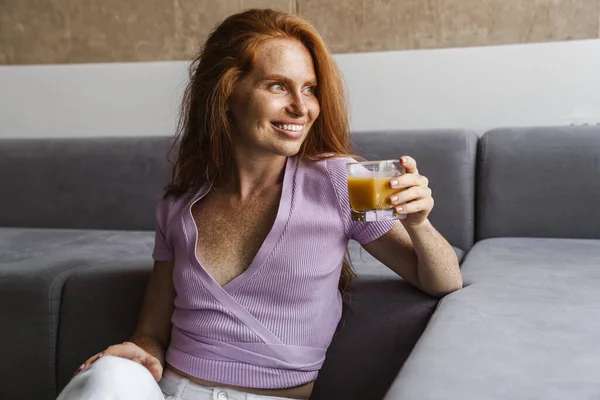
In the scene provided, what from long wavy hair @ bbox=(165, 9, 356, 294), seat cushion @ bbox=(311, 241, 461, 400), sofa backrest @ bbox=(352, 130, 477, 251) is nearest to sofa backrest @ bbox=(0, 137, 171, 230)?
sofa backrest @ bbox=(352, 130, 477, 251)

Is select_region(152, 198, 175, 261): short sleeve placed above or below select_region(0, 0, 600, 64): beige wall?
below

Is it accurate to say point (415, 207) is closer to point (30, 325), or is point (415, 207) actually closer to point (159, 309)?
point (159, 309)

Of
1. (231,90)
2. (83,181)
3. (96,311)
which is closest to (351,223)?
(231,90)

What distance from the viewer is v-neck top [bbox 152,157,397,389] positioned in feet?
4.59

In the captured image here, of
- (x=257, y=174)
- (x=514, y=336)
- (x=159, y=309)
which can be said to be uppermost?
(x=257, y=174)

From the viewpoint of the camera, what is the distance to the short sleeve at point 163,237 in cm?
160

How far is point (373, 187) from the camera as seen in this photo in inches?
49.2

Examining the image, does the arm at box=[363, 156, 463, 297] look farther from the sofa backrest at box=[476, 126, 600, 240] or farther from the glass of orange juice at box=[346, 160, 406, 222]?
the sofa backrest at box=[476, 126, 600, 240]

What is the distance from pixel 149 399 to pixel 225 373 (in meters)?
0.19

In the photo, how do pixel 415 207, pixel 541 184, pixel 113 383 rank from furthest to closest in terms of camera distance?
pixel 541 184
pixel 415 207
pixel 113 383

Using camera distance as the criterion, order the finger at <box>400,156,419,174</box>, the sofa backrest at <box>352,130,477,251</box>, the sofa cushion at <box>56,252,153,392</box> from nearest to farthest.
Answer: the finger at <box>400,156,419,174</box> → the sofa cushion at <box>56,252,153,392</box> → the sofa backrest at <box>352,130,477,251</box>

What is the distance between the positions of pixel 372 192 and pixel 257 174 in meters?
0.37

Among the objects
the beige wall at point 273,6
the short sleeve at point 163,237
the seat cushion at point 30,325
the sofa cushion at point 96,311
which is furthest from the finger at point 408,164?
the beige wall at point 273,6

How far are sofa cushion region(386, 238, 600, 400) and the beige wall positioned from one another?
951mm
